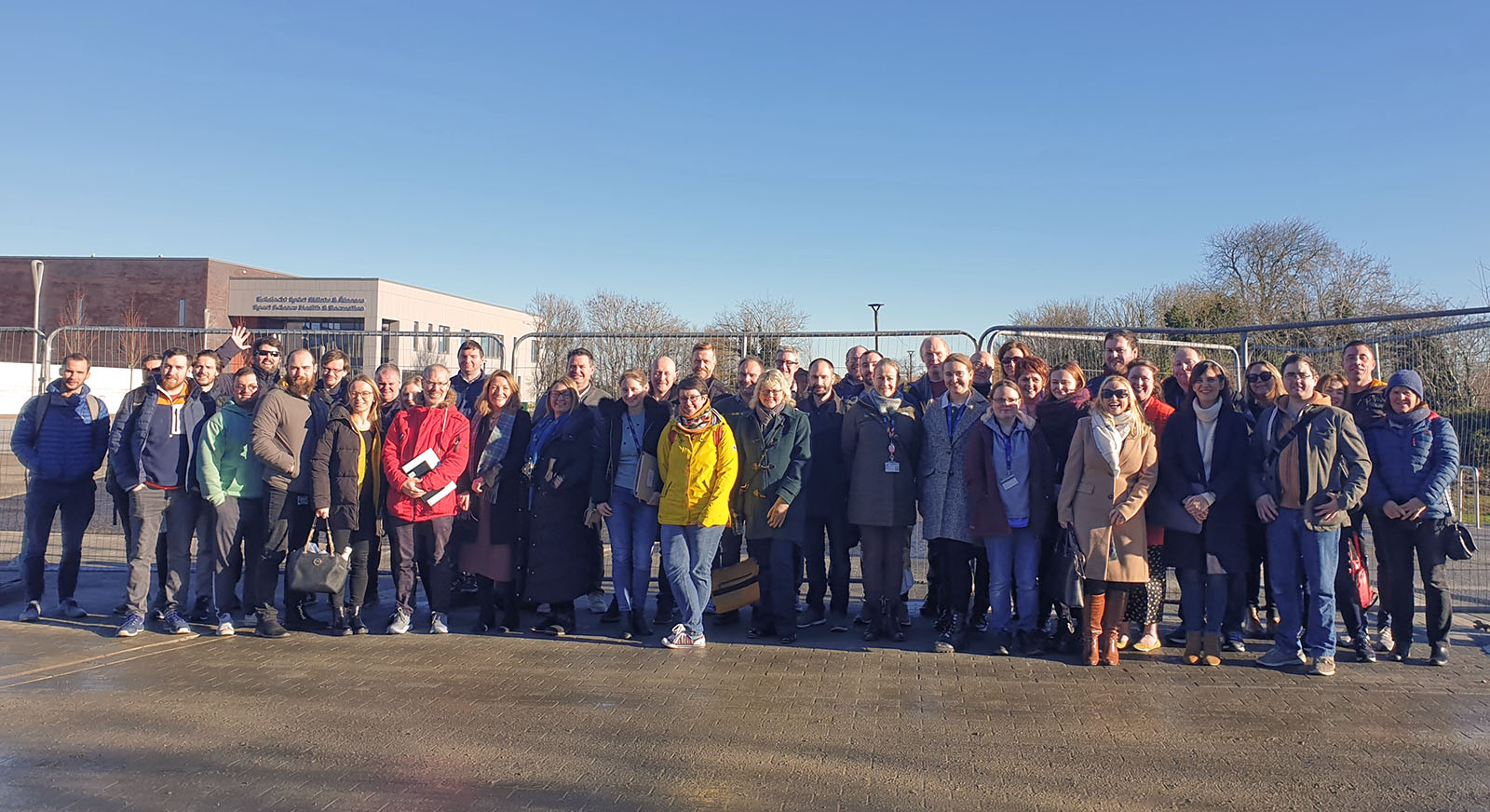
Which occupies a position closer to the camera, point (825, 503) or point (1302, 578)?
point (1302, 578)

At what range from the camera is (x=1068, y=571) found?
6555mm

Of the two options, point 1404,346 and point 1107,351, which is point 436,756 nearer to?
point 1107,351

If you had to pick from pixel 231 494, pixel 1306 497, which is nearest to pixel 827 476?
pixel 1306 497

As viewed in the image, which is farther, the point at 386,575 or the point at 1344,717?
the point at 386,575

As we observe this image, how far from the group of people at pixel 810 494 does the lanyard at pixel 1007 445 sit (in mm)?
13

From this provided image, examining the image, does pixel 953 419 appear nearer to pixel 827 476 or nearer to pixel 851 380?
pixel 827 476

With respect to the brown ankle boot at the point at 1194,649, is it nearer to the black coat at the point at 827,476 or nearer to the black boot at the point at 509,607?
the black coat at the point at 827,476

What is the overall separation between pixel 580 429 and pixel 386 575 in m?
3.59

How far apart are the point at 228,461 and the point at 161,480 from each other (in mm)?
498

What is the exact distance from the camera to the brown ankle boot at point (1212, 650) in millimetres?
6422

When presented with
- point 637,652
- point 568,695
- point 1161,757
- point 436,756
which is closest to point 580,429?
point 637,652

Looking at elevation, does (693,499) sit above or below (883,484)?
below

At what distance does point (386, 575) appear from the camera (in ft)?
31.5

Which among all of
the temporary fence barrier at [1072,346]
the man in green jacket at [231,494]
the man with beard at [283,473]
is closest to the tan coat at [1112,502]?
the temporary fence barrier at [1072,346]
